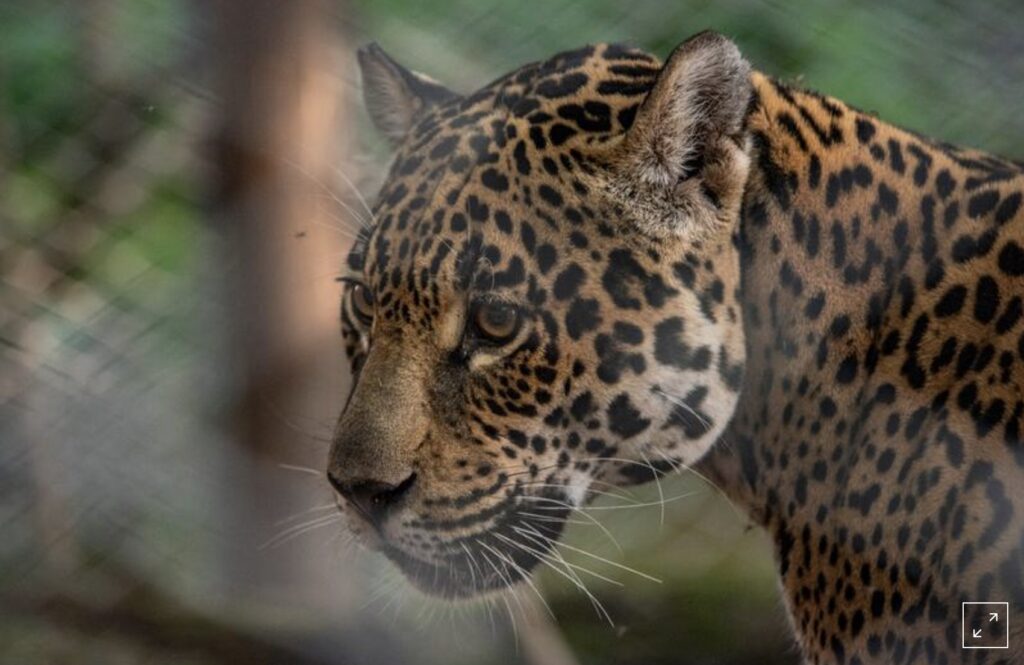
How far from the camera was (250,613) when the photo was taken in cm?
396

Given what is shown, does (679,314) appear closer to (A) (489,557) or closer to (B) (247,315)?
→ (A) (489,557)

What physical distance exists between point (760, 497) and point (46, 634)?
285cm

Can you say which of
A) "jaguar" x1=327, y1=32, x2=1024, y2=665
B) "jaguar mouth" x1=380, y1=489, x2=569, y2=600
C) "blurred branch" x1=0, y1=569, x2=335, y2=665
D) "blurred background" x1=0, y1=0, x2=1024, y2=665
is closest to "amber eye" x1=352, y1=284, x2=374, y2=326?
"jaguar" x1=327, y1=32, x2=1024, y2=665

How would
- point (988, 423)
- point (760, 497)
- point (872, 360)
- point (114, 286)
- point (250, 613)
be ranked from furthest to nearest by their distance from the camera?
point (114, 286), point (250, 613), point (760, 497), point (872, 360), point (988, 423)

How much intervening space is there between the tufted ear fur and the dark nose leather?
0.64m

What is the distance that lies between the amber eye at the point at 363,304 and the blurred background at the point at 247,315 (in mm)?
202

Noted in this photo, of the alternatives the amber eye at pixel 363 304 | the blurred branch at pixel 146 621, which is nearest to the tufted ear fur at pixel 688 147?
the amber eye at pixel 363 304

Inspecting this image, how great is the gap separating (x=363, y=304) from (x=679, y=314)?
2.00ft

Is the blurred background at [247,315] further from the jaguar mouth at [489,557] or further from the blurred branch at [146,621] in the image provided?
the jaguar mouth at [489,557]

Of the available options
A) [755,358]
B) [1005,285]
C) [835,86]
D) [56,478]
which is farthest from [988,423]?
[56,478]

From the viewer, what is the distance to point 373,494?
257 centimetres

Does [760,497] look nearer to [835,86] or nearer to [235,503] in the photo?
[835,86]

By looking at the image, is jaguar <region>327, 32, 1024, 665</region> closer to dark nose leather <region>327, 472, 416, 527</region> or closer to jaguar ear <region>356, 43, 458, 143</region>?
dark nose leather <region>327, 472, 416, 527</region>

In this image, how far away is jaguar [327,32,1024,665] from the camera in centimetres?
243
